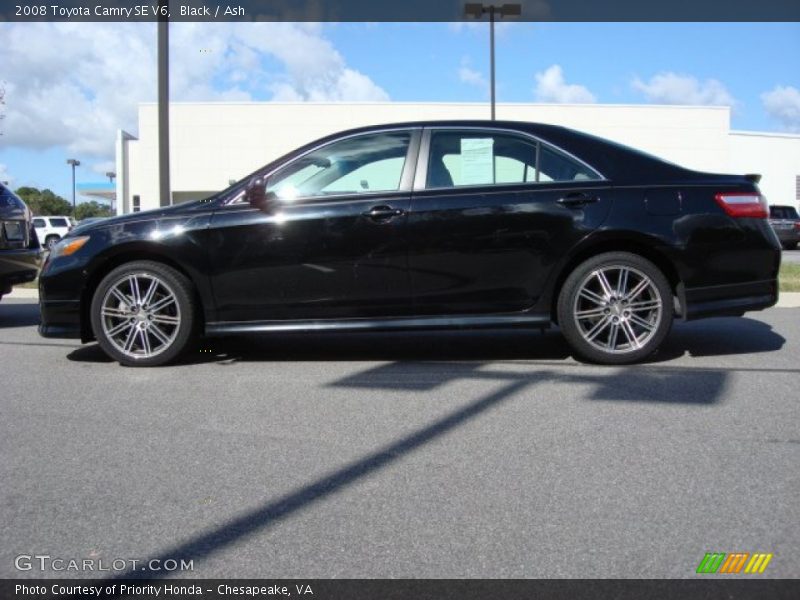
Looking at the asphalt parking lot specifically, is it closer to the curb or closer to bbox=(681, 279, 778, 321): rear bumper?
bbox=(681, 279, 778, 321): rear bumper

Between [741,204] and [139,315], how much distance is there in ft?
13.9

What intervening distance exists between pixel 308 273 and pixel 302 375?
69 cm

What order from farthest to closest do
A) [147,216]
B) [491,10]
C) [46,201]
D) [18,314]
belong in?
[46,201] < [491,10] < [18,314] < [147,216]

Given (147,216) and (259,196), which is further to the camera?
(147,216)

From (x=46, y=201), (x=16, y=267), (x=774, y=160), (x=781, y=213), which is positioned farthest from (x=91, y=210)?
(x=16, y=267)

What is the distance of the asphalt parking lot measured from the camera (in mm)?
2707

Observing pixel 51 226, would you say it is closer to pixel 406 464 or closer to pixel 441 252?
pixel 441 252

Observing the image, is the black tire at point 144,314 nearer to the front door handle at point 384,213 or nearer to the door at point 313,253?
the door at point 313,253

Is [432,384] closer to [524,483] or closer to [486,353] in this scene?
[486,353]

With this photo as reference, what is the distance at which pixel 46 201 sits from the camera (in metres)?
77.9

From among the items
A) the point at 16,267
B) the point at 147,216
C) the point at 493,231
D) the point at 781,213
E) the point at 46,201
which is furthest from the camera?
the point at 46,201

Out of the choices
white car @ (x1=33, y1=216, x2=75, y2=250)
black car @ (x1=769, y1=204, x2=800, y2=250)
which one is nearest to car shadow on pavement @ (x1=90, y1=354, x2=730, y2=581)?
black car @ (x1=769, y1=204, x2=800, y2=250)

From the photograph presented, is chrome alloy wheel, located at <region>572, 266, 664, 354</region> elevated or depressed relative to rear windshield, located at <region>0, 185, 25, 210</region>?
depressed

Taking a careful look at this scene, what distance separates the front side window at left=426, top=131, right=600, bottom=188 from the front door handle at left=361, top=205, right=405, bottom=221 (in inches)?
12.6
